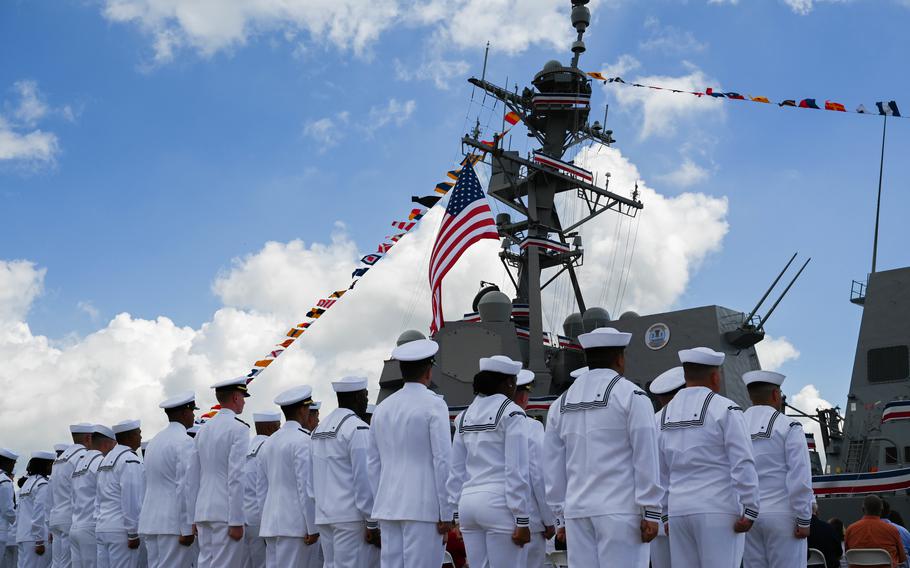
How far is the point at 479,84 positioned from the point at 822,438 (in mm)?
12412

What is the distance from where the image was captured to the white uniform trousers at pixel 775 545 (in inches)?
228

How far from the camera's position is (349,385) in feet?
21.4

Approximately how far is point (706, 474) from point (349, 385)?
103 inches

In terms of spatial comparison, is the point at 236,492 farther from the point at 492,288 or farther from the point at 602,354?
the point at 492,288

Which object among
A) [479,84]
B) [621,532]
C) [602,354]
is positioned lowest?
[621,532]

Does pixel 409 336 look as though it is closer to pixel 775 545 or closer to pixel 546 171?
pixel 546 171

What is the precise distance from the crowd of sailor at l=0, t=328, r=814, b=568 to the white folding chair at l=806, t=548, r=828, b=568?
89 centimetres

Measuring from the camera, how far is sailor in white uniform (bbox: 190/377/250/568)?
7078mm

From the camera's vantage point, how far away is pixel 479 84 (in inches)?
901

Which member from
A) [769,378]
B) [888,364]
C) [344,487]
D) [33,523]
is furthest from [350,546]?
[888,364]

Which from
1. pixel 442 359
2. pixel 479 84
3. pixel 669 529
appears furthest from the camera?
pixel 479 84

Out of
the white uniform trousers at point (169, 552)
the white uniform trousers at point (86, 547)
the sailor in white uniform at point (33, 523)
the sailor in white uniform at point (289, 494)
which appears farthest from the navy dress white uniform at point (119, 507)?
the sailor in white uniform at point (33, 523)

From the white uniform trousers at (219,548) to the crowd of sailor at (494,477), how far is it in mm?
16

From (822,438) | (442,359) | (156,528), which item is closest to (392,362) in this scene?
(442,359)
